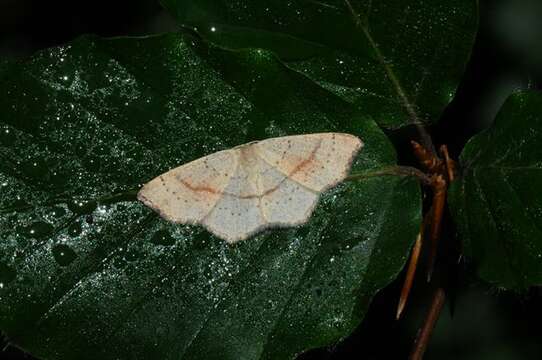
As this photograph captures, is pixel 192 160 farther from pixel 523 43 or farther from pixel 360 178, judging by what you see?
pixel 523 43

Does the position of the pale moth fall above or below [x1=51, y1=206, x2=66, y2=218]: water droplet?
above

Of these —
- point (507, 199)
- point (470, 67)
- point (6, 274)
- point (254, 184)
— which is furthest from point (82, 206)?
point (470, 67)

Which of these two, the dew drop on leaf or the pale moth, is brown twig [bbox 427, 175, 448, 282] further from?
the dew drop on leaf

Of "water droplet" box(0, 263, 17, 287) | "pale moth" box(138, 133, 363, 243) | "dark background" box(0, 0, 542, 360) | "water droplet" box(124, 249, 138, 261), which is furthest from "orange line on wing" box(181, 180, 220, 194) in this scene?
"dark background" box(0, 0, 542, 360)

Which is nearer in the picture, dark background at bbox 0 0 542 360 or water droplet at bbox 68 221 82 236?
water droplet at bbox 68 221 82 236

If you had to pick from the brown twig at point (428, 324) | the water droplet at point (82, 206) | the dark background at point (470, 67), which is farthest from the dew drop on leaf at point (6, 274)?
the dark background at point (470, 67)

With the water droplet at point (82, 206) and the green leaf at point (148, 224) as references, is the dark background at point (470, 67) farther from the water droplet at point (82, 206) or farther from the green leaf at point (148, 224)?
the water droplet at point (82, 206)

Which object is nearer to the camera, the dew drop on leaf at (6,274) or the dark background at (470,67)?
the dew drop on leaf at (6,274)
